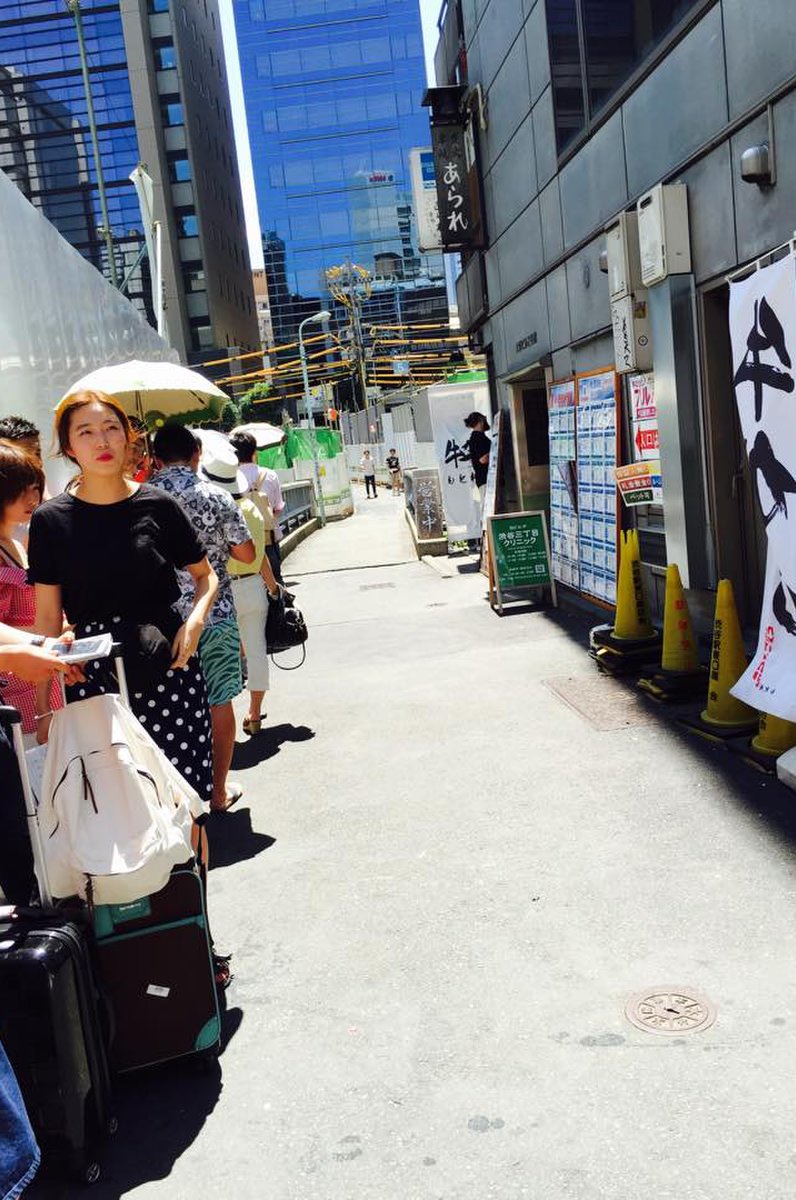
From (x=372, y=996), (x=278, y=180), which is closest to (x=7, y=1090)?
(x=372, y=996)

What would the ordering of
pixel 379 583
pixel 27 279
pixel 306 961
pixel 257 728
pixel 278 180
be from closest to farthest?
pixel 306 961, pixel 27 279, pixel 257 728, pixel 379 583, pixel 278 180

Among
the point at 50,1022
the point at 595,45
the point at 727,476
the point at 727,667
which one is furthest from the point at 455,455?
the point at 50,1022

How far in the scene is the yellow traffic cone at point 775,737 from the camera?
522cm

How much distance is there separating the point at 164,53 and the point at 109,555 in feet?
268

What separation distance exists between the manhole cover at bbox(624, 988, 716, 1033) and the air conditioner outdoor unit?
5.43 meters

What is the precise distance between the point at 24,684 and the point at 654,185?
20.8 ft

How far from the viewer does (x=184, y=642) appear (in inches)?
144

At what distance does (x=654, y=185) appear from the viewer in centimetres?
774

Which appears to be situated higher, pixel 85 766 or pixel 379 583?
pixel 85 766

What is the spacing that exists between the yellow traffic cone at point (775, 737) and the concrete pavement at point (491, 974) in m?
0.23

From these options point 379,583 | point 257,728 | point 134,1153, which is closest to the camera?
point 134,1153

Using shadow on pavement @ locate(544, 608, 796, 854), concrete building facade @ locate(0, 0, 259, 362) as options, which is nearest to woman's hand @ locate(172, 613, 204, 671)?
shadow on pavement @ locate(544, 608, 796, 854)

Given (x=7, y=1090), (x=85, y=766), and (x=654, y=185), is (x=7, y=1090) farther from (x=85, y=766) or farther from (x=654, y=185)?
(x=654, y=185)

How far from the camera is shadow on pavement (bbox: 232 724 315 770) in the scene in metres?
6.49
